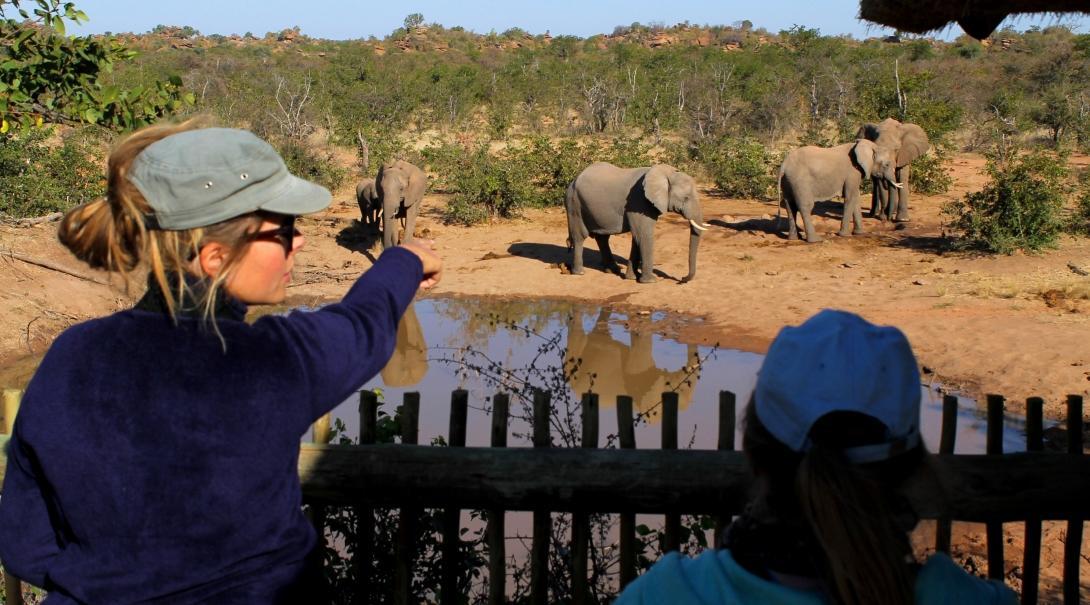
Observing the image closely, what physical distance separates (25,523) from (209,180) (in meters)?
0.63

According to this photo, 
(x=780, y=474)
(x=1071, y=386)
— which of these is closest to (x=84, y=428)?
(x=780, y=474)

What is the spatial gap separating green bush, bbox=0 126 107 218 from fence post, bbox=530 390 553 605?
31.1ft

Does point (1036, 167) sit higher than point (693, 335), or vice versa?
point (1036, 167)

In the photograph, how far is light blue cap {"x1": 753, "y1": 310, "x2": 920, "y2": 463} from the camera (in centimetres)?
126

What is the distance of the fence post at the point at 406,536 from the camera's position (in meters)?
2.95

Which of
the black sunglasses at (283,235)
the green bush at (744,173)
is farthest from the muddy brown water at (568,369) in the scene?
the green bush at (744,173)

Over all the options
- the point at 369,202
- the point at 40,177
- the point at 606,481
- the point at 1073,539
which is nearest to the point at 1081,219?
the point at 369,202

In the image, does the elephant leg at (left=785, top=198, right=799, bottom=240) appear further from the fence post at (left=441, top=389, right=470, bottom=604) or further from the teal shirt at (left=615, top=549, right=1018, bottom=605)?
the teal shirt at (left=615, top=549, right=1018, bottom=605)

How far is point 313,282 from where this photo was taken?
12.5 meters

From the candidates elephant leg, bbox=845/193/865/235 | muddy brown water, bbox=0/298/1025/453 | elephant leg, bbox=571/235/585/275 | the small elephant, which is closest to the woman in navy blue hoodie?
muddy brown water, bbox=0/298/1025/453

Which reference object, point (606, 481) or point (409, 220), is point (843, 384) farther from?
point (409, 220)

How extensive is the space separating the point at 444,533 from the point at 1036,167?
11319 mm

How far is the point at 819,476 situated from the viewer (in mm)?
1199

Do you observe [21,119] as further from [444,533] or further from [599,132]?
[599,132]
